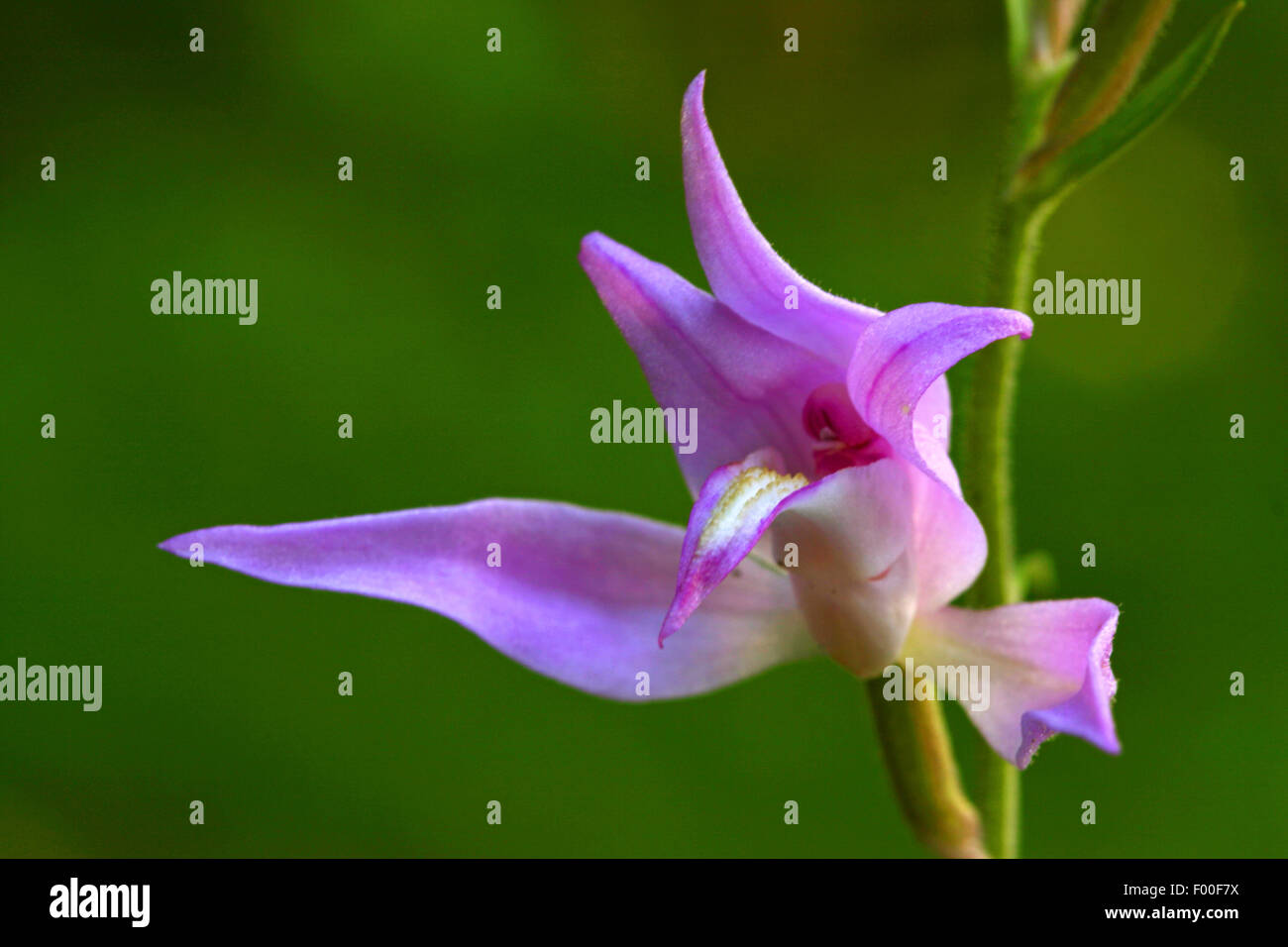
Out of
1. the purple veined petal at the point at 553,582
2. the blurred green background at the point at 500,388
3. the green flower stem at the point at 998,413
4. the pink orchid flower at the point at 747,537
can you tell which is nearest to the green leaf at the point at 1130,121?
the green flower stem at the point at 998,413

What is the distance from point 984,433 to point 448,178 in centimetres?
215

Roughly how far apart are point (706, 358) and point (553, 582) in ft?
0.52

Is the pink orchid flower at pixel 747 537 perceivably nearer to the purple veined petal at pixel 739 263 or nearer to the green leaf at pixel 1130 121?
the purple veined petal at pixel 739 263

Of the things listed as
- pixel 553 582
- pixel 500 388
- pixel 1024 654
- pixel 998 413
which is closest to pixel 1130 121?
pixel 998 413

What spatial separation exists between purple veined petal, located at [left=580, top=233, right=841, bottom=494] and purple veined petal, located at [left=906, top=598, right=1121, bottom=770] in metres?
0.13

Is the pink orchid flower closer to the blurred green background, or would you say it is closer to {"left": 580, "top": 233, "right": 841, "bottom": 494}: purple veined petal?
{"left": 580, "top": 233, "right": 841, "bottom": 494}: purple veined petal

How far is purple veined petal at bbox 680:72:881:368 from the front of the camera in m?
0.73

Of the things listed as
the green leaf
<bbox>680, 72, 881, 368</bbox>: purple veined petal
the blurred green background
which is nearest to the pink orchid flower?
<bbox>680, 72, 881, 368</bbox>: purple veined petal

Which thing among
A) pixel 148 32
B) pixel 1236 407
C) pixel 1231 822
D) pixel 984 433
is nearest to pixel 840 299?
pixel 984 433

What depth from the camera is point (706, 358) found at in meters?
0.79

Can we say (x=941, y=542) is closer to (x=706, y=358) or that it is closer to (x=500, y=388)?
(x=706, y=358)
